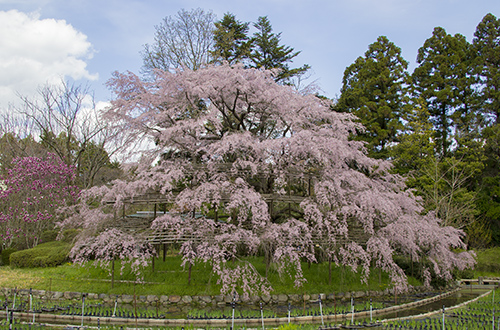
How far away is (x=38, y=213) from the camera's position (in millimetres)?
18109

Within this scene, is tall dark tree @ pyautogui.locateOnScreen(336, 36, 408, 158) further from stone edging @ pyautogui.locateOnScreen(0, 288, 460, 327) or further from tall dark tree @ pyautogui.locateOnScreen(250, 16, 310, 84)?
stone edging @ pyautogui.locateOnScreen(0, 288, 460, 327)

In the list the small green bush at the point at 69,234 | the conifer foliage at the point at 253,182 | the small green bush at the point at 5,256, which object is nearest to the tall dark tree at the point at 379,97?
the conifer foliage at the point at 253,182

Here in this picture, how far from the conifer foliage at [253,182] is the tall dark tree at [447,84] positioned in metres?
15.0

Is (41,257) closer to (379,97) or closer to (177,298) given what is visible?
(177,298)

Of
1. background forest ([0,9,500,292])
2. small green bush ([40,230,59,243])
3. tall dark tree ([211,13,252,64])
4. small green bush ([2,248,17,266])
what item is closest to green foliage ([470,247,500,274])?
background forest ([0,9,500,292])

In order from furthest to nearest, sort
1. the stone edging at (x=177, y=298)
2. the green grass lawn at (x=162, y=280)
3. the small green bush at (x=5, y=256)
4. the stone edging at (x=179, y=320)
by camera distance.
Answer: the small green bush at (x=5, y=256) → the green grass lawn at (x=162, y=280) → the stone edging at (x=177, y=298) → the stone edging at (x=179, y=320)

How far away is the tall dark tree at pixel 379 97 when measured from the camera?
82.5ft

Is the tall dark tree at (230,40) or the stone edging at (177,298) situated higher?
the tall dark tree at (230,40)

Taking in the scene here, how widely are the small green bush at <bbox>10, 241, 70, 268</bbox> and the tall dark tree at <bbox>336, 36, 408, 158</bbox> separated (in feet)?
61.7

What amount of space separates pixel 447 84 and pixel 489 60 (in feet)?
9.99

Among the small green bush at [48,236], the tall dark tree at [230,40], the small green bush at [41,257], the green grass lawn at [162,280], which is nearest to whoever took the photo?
the green grass lawn at [162,280]

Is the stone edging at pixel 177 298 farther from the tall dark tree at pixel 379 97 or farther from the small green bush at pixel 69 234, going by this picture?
the tall dark tree at pixel 379 97

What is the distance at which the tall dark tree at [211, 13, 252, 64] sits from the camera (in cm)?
2400

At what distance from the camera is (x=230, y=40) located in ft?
80.1
